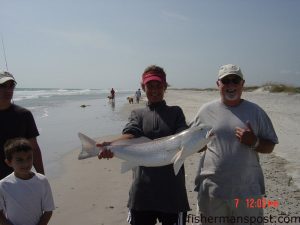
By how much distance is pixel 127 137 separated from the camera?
387 cm

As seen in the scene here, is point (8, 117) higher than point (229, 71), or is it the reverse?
point (229, 71)

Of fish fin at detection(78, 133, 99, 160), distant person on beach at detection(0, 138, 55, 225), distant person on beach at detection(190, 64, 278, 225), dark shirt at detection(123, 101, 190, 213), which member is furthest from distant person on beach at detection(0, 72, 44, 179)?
distant person on beach at detection(190, 64, 278, 225)

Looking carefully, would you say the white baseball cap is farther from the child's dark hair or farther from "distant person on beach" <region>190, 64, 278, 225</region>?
the child's dark hair

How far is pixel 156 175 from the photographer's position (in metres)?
3.74

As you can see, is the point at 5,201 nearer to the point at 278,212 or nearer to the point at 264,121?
the point at 264,121

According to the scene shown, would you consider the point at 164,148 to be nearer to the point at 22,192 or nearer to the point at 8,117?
the point at 22,192

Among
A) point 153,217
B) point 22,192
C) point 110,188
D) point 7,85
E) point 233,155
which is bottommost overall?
point 110,188

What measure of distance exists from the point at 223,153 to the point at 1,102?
8.14 feet

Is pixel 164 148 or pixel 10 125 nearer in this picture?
pixel 164 148

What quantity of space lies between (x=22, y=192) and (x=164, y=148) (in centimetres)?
148

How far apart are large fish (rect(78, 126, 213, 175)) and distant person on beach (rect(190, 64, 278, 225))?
37 cm

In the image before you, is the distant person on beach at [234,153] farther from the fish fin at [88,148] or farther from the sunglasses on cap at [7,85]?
the sunglasses on cap at [7,85]

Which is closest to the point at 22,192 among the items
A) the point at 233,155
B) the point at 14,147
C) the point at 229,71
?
the point at 14,147

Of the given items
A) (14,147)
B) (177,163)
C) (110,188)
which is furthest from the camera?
(110,188)
